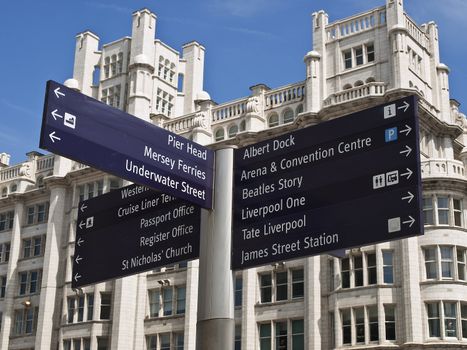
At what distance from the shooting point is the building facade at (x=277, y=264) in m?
39.6

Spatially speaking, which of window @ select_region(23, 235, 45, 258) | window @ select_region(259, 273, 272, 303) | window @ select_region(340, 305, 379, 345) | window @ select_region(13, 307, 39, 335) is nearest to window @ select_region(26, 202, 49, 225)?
window @ select_region(23, 235, 45, 258)

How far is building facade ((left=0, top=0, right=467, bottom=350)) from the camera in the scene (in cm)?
3956

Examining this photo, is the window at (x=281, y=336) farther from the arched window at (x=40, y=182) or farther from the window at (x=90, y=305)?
the arched window at (x=40, y=182)

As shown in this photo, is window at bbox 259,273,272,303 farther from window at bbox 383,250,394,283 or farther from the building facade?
window at bbox 383,250,394,283

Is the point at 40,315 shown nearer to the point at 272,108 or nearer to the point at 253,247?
the point at 272,108

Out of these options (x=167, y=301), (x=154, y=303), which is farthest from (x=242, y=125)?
(x=154, y=303)

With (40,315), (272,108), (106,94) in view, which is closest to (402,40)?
(272,108)

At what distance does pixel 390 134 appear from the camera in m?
10.0

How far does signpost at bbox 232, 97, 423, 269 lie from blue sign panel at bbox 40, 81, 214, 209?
673 millimetres

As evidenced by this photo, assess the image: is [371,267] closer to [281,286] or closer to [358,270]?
[358,270]

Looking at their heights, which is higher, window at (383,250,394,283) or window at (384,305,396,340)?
window at (383,250,394,283)

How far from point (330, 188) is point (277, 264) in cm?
3513

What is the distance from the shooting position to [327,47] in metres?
48.2

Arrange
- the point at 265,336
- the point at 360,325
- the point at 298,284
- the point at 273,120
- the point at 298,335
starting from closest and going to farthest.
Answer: the point at 360,325 → the point at 298,335 → the point at 298,284 → the point at 265,336 → the point at 273,120
